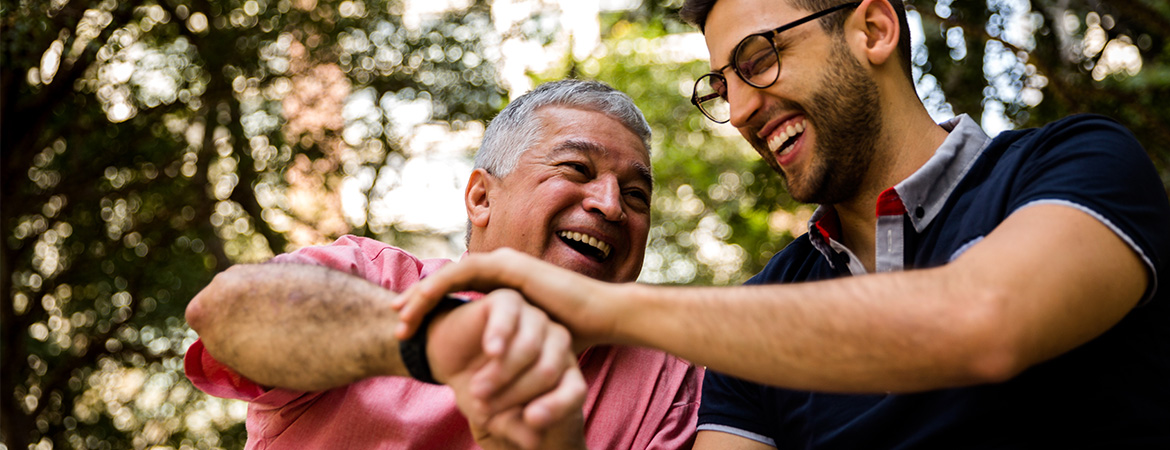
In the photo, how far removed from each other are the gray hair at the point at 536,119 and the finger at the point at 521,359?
4.89 ft

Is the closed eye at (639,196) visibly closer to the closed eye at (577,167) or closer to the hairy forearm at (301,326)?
the closed eye at (577,167)

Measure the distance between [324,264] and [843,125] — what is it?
1420 millimetres

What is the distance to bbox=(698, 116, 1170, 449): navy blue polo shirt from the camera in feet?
5.48

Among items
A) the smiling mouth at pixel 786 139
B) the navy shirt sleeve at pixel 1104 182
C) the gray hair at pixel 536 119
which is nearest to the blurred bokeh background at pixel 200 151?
the gray hair at pixel 536 119

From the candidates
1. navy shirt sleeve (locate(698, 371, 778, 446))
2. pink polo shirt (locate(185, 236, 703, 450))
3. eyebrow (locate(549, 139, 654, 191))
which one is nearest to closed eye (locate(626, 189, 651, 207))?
eyebrow (locate(549, 139, 654, 191))

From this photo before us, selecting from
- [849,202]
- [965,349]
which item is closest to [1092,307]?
[965,349]

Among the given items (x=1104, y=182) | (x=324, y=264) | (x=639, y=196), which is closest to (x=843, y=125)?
(x=1104, y=182)

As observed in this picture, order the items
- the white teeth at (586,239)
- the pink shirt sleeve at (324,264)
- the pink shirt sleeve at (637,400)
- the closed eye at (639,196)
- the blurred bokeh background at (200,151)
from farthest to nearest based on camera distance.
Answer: the blurred bokeh background at (200,151), the closed eye at (639,196), the white teeth at (586,239), the pink shirt sleeve at (637,400), the pink shirt sleeve at (324,264)

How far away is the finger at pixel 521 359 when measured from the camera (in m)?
1.55

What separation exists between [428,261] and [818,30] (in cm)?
141

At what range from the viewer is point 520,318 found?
5.16 ft

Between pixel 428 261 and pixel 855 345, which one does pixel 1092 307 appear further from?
pixel 428 261

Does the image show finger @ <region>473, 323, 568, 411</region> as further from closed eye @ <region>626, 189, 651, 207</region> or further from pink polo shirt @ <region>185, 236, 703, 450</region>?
closed eye @ <region>626, 189, 651, 207</region>

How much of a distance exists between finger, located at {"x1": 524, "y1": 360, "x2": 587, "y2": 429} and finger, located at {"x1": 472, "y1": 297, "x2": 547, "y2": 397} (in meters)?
0.02
